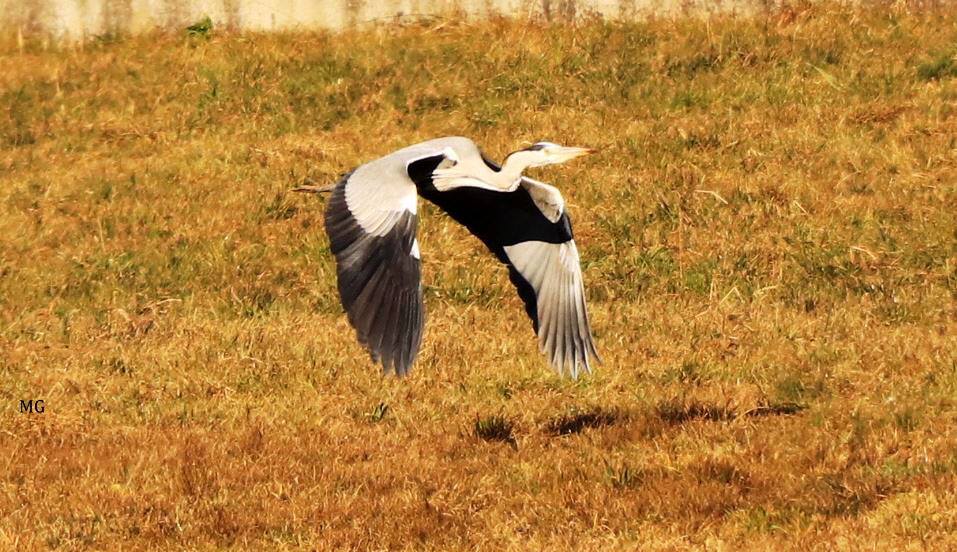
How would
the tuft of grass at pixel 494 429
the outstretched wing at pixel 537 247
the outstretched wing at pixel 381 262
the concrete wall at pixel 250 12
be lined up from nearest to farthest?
the outstretched wing at pixel 381 262
the tuft of grass at pixel 494 429
the outstretched wing at pixel 537 247
the concrete wall at pixel 250 12

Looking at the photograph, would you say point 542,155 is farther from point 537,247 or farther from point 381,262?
point 381,262

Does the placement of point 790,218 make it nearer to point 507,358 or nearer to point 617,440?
point 507,358

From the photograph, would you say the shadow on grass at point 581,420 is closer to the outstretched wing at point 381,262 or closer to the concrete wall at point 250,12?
the outstretched wing at point 381,262

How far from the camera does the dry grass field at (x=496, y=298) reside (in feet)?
22.7

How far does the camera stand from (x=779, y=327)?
32.1ft

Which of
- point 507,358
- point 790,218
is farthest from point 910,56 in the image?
point 507,358

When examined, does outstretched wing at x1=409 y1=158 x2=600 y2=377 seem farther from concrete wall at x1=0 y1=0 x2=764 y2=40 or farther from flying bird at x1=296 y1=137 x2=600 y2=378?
concrete wall at x1=0 y1=0 x2=764 y2=40

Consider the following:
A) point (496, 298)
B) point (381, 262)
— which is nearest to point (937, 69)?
point (496, 298)

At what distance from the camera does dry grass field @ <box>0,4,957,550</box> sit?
6.93m

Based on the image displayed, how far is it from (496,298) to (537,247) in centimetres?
228

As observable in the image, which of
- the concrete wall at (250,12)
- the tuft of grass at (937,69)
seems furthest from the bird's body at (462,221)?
the concrete wall at (250,12)

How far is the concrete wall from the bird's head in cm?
710

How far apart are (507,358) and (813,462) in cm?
245

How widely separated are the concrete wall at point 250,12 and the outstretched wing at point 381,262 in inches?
314
